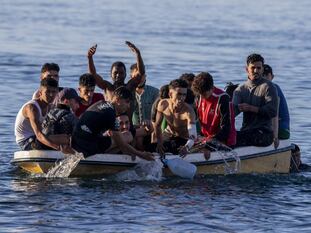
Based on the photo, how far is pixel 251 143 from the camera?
18.2m

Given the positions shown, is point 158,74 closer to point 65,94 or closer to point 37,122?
point 37,122

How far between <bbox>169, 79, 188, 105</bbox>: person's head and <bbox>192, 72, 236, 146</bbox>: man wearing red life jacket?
0.21 metres

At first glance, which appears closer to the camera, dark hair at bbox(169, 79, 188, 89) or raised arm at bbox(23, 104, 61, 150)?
raised arm at bbox(23, 104, 61, 150)

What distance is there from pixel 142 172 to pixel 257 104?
2239 mm

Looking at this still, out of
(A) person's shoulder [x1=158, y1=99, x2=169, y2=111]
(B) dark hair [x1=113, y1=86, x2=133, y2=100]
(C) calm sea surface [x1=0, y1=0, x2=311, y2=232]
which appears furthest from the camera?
(A) person's shoulder [x1=158, y1=99, x2=169, y2=111]

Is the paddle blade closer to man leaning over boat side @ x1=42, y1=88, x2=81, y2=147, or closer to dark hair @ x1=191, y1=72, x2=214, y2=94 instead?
dark hair @ x1=191, y1=72, x2=214, y2=94

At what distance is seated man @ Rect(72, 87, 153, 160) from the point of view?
54.7 ft

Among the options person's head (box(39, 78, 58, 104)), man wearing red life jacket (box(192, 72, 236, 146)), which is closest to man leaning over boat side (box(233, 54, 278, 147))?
man wearing red life jacket (box(192, 72, 236, 146))

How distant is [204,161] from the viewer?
58.2 ft

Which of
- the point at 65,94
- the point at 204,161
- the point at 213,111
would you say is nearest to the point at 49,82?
the point at 65,94

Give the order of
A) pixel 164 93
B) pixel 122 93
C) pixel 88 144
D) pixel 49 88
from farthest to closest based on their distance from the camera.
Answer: pixel 164 93 → pixel 49 88 → pixel 88 144 → pixel 122 93

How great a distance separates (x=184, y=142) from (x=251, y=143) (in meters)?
1.14

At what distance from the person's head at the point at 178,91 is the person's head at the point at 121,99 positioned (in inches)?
33.0

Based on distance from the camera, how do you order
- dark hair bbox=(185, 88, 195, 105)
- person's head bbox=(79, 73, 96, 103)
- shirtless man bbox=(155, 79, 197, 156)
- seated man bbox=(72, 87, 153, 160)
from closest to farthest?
seated man bbox=(72, 87, 153, 160), shirtless man bbox=(155, 79, 197, 156), person's head bbox=(79, 73, 96, 103), dark hair bbox=(185, 88, 195, 105)
